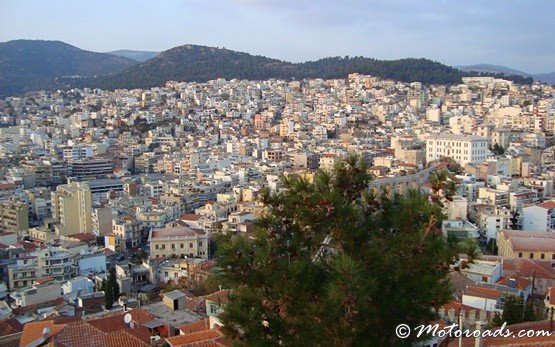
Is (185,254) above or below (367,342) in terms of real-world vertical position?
below

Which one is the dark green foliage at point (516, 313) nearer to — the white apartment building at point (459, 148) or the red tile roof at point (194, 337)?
the red tile roof at point (194, 337)

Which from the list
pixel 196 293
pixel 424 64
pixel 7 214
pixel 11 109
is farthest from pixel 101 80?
pixel 196 293

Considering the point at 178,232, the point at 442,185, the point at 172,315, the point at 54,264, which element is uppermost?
the point at 442,185

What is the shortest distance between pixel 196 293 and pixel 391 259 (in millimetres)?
8207

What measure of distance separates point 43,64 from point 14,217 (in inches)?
2554

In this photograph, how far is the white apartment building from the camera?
78.9ft

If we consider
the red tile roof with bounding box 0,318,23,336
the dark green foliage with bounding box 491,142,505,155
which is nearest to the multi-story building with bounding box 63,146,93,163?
the dark green foliage with bounding box 491,142,505,155

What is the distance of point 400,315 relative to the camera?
268cm

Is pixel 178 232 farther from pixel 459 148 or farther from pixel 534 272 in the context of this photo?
pixel 459 148

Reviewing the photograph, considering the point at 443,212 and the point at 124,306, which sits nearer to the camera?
the point at 443,212

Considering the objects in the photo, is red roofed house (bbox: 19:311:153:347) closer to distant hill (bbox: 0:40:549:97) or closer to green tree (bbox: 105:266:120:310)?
green tree (bbox: 105:266:120:310)

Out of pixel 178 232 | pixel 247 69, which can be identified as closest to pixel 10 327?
pixel 178 232

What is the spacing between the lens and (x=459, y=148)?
24594 millimetres

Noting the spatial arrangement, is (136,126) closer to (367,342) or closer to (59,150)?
(59,150)
